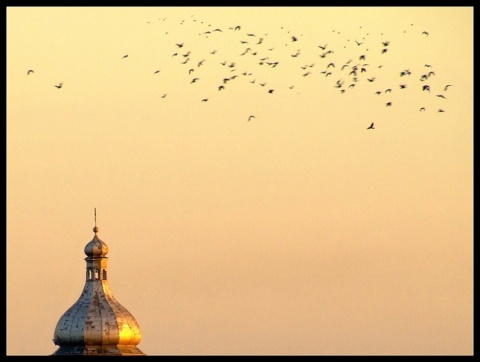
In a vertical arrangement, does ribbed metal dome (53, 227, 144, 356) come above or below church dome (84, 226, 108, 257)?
below

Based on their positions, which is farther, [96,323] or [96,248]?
[96,248]

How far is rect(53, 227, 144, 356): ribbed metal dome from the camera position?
13212cm

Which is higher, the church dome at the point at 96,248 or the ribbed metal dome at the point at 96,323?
the church dome at the point at 96,248

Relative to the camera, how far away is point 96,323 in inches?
5236

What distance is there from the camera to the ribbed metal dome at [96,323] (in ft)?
433

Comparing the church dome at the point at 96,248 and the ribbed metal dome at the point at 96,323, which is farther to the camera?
the church dome at the point at 96,248

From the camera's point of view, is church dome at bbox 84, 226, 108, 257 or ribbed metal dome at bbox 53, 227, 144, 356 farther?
church dome at bbox 84, 226, 108, 257

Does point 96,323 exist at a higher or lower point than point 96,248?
lower
